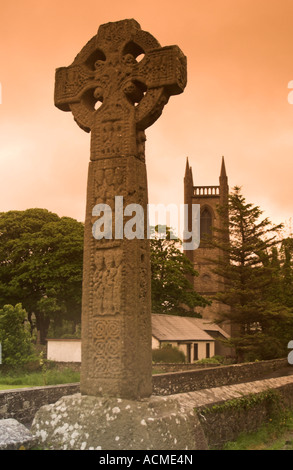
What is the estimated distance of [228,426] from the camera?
7090 mm

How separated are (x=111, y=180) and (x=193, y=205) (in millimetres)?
63834

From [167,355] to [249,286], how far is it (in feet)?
20.5

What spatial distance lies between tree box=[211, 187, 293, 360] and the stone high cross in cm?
2311

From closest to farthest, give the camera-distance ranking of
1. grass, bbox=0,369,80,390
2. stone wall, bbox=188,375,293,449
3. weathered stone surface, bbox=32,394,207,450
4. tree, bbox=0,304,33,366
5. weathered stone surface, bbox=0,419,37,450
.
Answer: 1. weathered stone surface, bbox=0,419,37,450
2. weathered stone surface, bbox=32,394,207,450
3. stone wall, bbox=188,375,293,449
4. grass, bbox=0,369,80,390
5. tree, bbox=0,304,33,366

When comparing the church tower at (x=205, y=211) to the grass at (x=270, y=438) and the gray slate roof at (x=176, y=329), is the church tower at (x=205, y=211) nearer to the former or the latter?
the gray slate roof at (x=176, y=329)

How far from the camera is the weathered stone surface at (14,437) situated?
16.4 ft

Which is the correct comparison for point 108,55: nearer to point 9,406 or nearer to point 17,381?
point 9,406

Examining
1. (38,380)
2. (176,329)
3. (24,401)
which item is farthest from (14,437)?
(176,329)

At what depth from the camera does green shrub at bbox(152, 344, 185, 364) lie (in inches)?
1102

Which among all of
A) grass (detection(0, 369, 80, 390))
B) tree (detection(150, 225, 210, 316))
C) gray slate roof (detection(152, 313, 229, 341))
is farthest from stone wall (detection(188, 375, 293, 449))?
tree (detection(150, 225, 210, 316))

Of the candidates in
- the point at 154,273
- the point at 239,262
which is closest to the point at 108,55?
the point at 239,262

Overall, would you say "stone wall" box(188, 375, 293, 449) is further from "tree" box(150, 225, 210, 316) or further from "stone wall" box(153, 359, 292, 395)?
"tree" box(150, 225, 210, 316)

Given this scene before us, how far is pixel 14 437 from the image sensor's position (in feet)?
17.1

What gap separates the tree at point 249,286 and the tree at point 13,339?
38.5 ft
